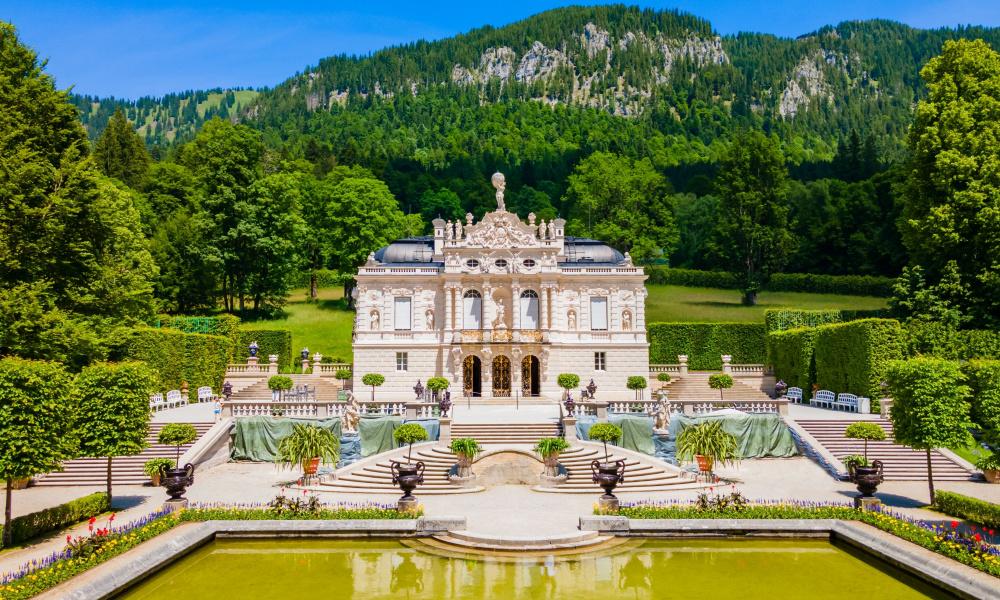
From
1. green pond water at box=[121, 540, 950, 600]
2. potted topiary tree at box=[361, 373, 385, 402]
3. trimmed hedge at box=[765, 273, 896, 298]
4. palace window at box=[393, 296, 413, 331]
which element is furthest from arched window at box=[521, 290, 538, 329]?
trimmed hedge at box=[765, 273, 896, 298]

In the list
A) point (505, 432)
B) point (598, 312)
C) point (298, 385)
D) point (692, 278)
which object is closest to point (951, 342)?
point (598, 312)

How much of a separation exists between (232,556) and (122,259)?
29.3 meters

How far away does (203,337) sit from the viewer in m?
45.3

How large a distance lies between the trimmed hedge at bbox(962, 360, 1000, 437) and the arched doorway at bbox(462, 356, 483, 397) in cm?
2564

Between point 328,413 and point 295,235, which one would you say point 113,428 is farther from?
point 295,235

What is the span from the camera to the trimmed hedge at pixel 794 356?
4512 cm

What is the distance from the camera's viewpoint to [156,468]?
1119 inches

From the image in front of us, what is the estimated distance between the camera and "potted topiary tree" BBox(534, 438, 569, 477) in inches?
1111

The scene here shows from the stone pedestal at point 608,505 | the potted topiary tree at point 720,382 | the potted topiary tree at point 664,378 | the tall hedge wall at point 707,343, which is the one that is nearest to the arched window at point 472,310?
the potted topiary tree at point 664,378

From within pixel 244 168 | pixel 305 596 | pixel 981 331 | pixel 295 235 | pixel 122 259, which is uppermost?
pixel 244 168

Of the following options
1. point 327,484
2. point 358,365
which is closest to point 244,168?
point 358,365

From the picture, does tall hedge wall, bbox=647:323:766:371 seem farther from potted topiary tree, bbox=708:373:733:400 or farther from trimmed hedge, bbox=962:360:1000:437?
trimmed hedge, bbox=962:360:1000:437

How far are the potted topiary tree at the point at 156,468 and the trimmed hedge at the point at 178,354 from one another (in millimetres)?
12670

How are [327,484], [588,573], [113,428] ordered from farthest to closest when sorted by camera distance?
[327,484] < [113,428] < [588,573]
